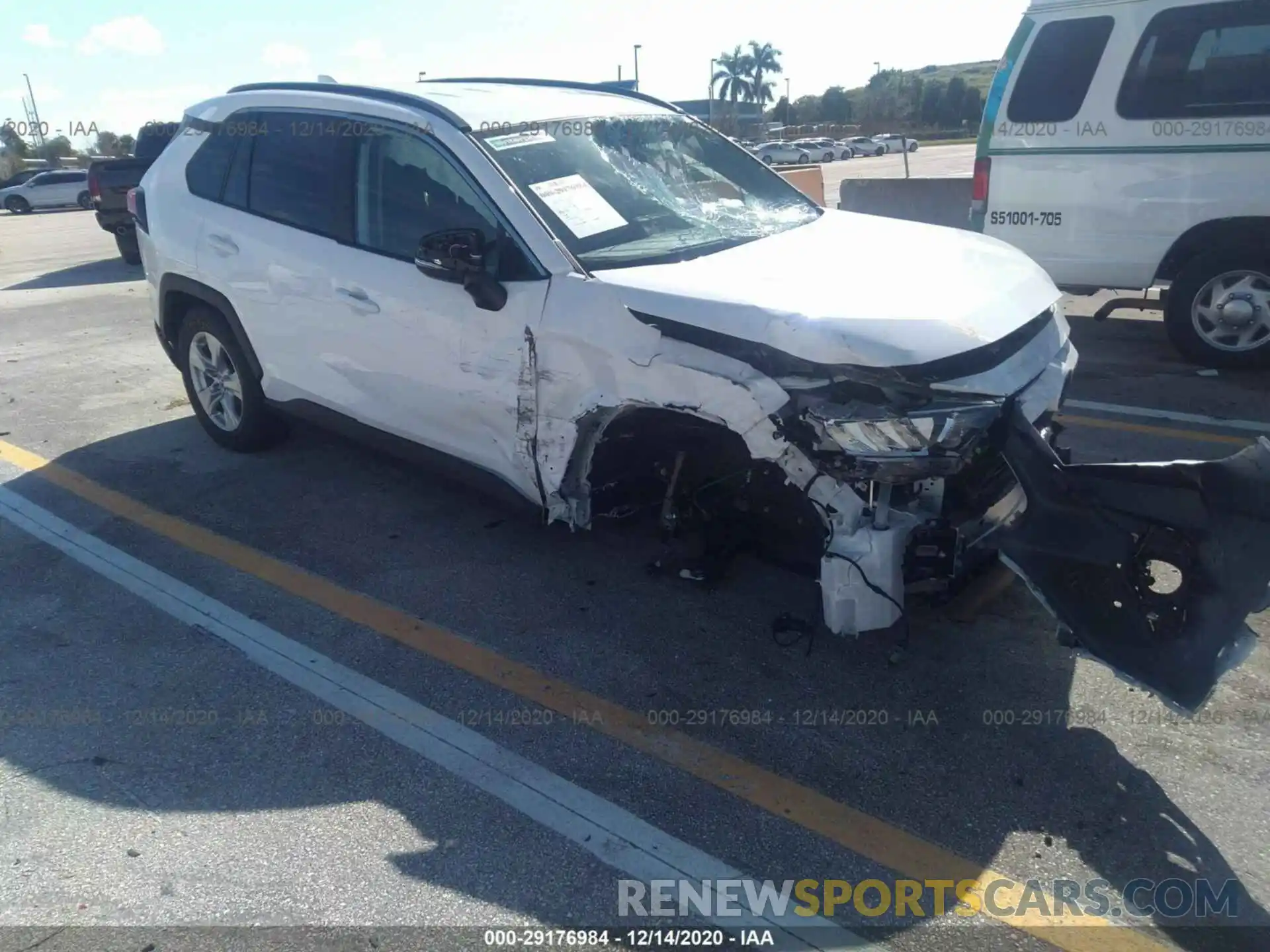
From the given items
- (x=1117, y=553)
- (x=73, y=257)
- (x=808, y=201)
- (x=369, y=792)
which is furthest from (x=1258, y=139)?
(x=73, y=257)

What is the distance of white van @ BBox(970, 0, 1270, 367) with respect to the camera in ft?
22.0

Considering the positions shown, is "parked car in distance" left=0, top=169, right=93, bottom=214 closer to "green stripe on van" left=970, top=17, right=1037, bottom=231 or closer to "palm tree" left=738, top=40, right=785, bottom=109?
"green stripe on van" left=970, top=17, right=1037, bottom=231

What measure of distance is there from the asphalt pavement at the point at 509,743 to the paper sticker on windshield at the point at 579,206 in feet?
4.67

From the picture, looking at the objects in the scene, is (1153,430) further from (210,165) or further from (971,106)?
(971,106)

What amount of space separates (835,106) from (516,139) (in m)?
79.8

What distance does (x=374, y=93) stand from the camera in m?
4.69

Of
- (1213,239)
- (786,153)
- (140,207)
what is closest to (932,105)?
(786,153)

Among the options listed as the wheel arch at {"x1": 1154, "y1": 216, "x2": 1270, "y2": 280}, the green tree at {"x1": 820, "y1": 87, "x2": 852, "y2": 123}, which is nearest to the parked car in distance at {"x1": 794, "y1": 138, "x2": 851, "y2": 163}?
the green tree at {"x1": 820, "y1": 87, "x2": 852, "y2": 123}

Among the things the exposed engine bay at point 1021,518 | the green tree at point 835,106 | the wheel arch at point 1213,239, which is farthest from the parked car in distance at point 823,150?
the exposed engine bay at point 1021,518

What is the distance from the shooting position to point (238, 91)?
552 centimetres

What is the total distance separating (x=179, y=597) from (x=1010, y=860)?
131 inches

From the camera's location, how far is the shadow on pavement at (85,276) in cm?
1377

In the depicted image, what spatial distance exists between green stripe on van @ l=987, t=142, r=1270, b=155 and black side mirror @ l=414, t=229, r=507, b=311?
5.13m

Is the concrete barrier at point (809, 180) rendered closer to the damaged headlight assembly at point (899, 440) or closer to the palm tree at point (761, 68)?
the damaged headlight assembly at point (899, 440)
